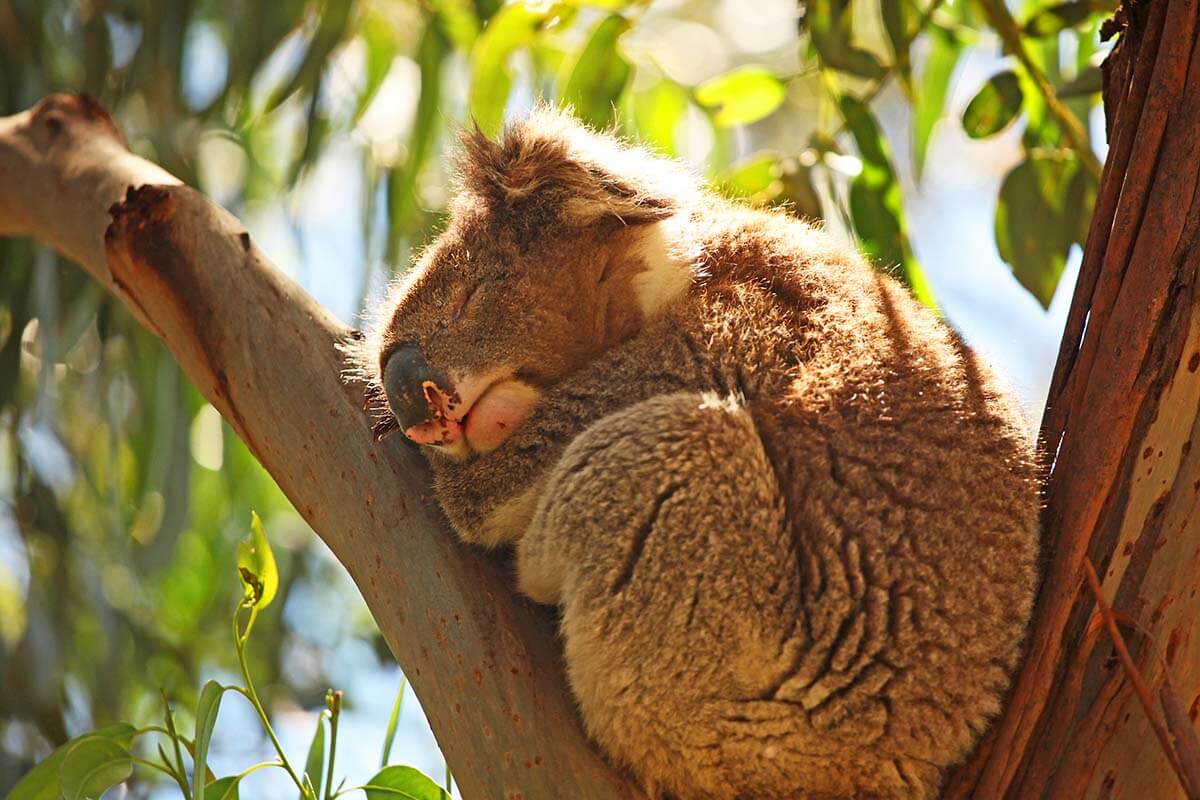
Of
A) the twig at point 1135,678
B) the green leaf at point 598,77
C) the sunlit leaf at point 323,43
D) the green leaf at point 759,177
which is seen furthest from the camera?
the sunlit leaf at point 323,43

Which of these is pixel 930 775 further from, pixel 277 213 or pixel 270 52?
pixel 277 213

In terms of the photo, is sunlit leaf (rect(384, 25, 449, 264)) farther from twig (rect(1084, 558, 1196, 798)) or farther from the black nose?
twig (rect(1084, 558, 1196, 798))

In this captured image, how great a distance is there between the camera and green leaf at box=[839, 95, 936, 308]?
3.22 metres

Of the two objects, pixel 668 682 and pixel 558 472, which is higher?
pixel 558 472

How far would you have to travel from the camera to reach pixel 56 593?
13.8ft

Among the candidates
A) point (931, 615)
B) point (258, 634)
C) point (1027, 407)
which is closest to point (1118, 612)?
point (931, 615)

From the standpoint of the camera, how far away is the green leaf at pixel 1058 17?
10.5 feet

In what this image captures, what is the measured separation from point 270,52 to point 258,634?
2.26 metres

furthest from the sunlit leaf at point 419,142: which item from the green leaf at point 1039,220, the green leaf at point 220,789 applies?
the green leaf at point 220,789

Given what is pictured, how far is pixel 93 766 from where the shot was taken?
2.22 m

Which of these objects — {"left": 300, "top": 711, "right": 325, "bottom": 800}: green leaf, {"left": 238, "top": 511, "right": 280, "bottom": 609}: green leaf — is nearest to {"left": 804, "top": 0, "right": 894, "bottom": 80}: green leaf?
{"left": 238, "top": 511, "right": 280, "bottom": 609}: green leaf

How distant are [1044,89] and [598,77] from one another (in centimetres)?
110

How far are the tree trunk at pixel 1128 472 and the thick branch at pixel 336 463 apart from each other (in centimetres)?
67

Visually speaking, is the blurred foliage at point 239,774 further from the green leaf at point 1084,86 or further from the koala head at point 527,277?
the green leaf at point 1084,86
